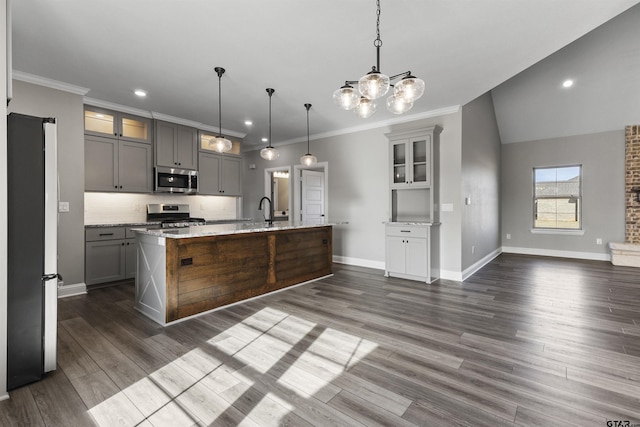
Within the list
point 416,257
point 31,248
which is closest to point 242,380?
point 31,248

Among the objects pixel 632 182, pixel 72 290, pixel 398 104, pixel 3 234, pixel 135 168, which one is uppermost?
pixel 398 104

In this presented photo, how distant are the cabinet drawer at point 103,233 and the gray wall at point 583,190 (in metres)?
8.34

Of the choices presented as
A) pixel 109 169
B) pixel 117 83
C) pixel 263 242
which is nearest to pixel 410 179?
pixel 263 242

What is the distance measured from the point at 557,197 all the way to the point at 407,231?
483 centimetres

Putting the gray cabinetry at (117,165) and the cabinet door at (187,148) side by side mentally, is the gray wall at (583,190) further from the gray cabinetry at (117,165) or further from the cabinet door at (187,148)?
the gray cabinetry at (117,165)

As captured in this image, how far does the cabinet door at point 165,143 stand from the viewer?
5.14 metres

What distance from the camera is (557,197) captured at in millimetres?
7039

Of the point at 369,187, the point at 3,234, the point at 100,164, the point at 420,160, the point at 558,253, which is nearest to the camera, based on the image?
the point at 3,234

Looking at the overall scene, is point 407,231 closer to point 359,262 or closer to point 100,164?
point 359,262

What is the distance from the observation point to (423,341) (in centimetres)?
259

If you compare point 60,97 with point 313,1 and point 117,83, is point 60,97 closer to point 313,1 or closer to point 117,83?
point 117,83

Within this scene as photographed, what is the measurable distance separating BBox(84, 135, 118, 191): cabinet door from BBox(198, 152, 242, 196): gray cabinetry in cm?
144

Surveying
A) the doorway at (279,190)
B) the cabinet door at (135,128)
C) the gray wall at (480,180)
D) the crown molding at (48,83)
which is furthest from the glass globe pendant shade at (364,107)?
the doorway at (279,190)

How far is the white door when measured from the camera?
262 inches
